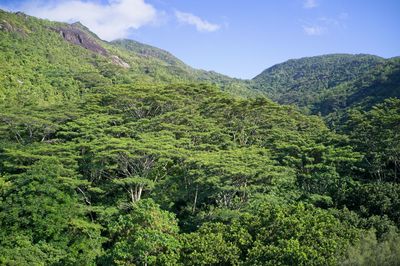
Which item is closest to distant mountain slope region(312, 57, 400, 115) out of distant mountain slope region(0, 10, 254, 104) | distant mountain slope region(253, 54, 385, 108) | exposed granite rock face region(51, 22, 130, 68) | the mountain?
the mountain

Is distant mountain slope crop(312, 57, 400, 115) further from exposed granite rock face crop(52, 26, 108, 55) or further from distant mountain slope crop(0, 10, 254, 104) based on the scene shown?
exposed granite rock face crop(52, 26, 108, 55)

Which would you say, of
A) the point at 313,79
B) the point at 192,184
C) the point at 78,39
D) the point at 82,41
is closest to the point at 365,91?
the point at 313,79

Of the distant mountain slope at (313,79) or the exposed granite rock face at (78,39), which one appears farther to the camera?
the distant mountain slope at (313,79)

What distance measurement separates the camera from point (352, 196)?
27.3 metres

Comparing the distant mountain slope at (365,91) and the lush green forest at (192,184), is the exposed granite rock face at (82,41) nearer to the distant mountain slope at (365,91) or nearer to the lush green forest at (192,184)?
the distant mountain slope at (365,91)

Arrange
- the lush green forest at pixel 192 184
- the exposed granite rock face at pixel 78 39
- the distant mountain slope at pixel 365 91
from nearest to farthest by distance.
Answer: the lush green forest at pixel 192 184 < the distant mountain slope at pixel 365 91 < the exposed granite rock face at pixel 78 39

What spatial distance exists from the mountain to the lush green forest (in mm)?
46305

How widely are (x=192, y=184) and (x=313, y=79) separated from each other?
13440 centimetres

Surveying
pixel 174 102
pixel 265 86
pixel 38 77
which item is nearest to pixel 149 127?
pixel 174 102

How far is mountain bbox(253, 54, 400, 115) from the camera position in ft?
296

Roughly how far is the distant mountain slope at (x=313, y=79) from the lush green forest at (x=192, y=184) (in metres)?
71.2

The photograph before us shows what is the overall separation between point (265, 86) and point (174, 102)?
451ft

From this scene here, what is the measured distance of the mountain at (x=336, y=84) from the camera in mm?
90188

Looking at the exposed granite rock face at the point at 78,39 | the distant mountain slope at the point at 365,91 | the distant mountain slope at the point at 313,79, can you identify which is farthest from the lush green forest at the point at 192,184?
the exposed granite rock face at the point at 78,39
